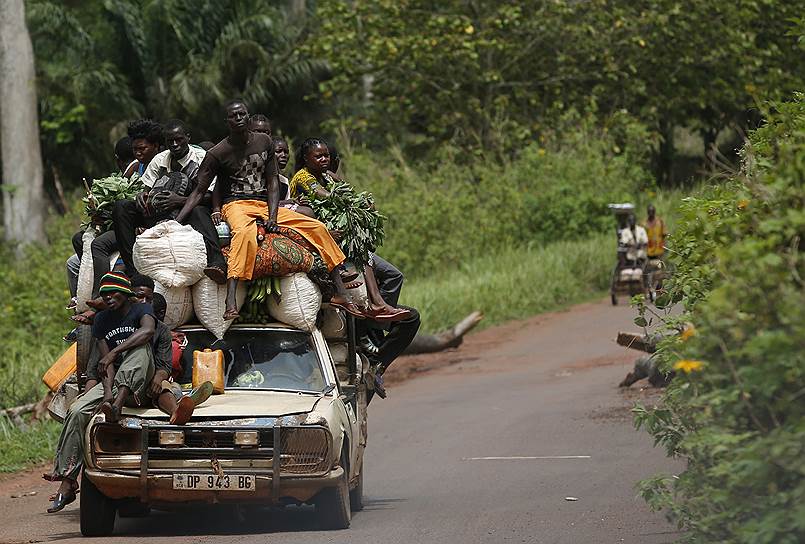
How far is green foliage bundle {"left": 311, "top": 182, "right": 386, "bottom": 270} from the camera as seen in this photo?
446 inches

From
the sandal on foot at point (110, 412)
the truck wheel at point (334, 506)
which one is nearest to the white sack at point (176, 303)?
the sandal on foot at point (110, 412)

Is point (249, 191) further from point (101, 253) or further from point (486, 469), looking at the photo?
point (486, 469)

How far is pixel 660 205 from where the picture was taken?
108 ft

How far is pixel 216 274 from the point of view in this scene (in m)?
10.3

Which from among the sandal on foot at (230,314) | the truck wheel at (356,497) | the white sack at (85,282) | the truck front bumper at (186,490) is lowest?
the truck wheel at (356,497)

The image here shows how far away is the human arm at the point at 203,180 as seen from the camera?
35.2 feet

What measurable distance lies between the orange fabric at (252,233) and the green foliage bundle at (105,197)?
2.58ft

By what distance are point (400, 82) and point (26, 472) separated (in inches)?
936

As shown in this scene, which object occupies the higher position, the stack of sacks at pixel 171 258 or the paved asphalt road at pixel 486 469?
the stack of sacks at pixel 171 258

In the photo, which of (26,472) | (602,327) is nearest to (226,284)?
(26,472)

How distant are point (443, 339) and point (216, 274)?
1291 centimetres

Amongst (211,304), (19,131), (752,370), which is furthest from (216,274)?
(19,131)

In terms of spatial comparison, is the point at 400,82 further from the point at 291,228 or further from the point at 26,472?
the point at 291,228

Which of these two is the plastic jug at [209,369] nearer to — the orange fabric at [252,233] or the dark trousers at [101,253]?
the orange fabric at [252,233]
